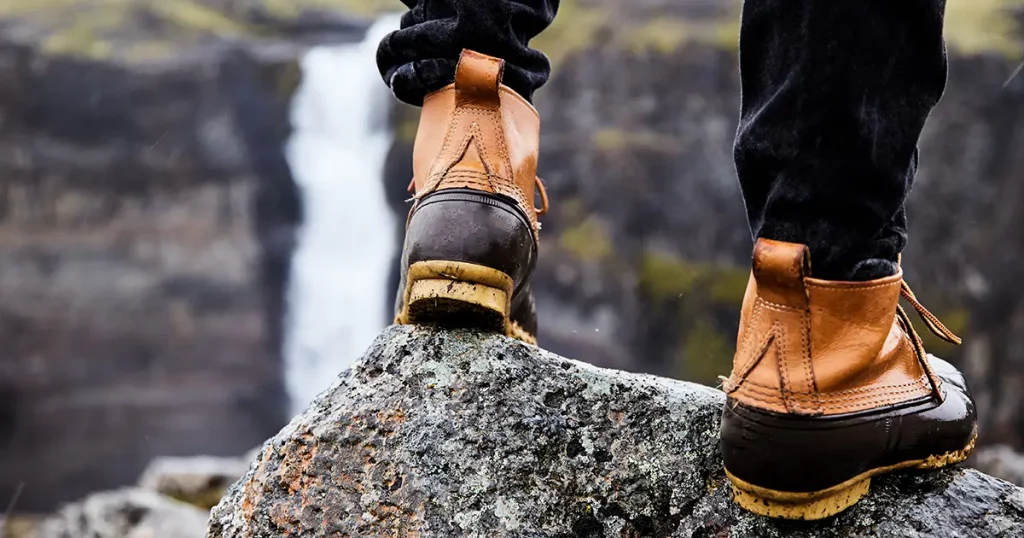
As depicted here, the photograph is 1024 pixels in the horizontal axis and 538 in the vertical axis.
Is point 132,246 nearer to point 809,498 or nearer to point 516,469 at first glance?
point 516,469

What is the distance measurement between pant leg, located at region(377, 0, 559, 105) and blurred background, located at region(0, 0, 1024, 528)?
11.0 metres

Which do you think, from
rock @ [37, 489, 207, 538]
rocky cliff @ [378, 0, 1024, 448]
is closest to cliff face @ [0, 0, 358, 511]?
rocky cliff @ [378, 0, 1024, 448]

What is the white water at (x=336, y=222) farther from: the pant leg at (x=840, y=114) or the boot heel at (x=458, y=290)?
the pant leg at (x=840, y=114)

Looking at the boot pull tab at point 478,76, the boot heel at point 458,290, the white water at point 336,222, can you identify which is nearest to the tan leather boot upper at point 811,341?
the boot heel at point 458,290

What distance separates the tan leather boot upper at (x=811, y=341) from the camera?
105cm

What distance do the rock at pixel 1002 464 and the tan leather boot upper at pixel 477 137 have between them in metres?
8.27

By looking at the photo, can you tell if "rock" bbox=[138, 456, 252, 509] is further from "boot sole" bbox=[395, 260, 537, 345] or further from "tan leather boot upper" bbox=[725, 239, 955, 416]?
"tan leather boot upper" bbox=[725, 239, 955, 416]

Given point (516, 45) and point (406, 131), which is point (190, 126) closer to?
point (406, 131)

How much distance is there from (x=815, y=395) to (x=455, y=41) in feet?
2.84

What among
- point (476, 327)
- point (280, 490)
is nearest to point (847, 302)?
point (476, 327)

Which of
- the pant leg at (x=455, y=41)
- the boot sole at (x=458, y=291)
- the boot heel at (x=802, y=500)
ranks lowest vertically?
the boot heel at (x=802, y=500)

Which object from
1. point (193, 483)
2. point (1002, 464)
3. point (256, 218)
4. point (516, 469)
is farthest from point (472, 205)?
point (256, 218)

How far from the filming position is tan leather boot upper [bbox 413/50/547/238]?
1377mm

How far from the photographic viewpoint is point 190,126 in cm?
1387
